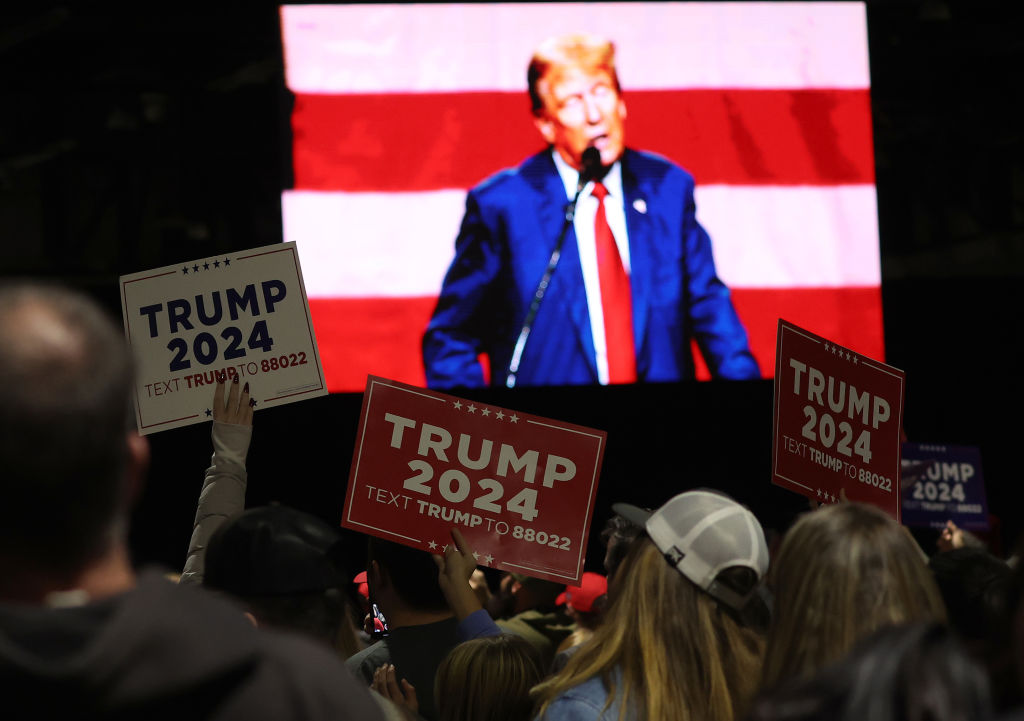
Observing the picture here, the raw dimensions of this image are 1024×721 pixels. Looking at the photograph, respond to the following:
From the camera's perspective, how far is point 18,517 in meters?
1.07

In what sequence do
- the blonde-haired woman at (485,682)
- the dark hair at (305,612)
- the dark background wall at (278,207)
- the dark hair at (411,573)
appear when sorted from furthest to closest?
1. the dark background wall at (278,207)
2. the dark hair at (411,573)
3. the blonde-haired woman at (485,682)
4. the dark hair at (305,612)

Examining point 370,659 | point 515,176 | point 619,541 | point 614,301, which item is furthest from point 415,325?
point 370,659

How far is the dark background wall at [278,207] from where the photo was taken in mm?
8156

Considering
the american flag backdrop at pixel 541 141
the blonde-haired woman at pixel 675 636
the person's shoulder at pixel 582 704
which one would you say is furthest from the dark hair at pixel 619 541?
the american flag backdrop at pixel 541 141

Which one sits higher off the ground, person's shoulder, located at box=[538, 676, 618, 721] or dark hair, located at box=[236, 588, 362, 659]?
dark hair, located at box=[236, 588, 362, 659]

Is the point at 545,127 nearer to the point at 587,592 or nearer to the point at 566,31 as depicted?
the point at 566,31

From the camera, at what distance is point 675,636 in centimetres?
219

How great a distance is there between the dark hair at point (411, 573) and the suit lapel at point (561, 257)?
4.00 m

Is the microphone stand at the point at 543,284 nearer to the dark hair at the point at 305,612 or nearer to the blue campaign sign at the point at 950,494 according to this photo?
the blue campaign sign at the point at 950,494

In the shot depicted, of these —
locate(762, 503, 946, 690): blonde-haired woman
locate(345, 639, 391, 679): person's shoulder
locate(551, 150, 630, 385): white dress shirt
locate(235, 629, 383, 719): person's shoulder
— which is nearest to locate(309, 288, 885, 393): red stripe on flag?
locate(551, 150, 630, 385): white dress shirt

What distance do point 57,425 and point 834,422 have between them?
2.80 meters

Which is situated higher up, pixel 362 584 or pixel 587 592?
pixel 362 584

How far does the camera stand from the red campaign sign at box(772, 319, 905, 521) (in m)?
3.46

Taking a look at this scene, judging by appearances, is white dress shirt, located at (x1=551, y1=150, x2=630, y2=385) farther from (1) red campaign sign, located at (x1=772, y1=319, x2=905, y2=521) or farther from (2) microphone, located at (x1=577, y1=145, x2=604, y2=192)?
(1) red campaign sign, located at (x1=772, y1=319, x2=905, y2=521)
